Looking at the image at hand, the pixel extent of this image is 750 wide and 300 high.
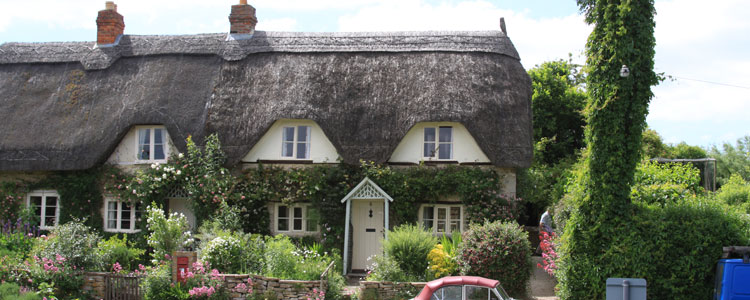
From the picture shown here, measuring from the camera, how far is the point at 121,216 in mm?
18469

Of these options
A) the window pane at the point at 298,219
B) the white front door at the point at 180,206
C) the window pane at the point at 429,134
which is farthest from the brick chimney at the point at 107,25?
the window pane at the point at 429,134

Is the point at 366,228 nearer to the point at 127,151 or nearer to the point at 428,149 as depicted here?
the point at 428,149

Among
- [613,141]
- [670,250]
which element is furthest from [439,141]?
[670,250]

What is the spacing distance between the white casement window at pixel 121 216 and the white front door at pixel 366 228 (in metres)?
6.22

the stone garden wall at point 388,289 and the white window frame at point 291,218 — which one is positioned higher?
the white window frame at point 291,218

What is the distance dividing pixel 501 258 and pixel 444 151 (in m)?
4.46

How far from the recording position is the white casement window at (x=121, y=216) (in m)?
18.2

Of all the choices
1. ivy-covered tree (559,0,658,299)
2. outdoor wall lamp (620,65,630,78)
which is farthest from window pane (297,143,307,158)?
outdoor wall lamp (620,65,630,78)

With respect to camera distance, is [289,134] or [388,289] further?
[289,134]

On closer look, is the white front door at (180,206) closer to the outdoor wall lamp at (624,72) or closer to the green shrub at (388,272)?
the green shrub at (388,272)

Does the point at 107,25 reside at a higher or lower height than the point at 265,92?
higher

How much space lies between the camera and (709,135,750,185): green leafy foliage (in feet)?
95.6

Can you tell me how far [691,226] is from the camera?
1162cm

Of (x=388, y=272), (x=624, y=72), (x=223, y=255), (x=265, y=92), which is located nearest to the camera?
(x=624, y=72)
